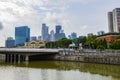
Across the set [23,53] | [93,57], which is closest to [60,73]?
[93,57]

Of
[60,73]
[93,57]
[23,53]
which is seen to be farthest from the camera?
[23,53]

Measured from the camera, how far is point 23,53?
6581 centimetres

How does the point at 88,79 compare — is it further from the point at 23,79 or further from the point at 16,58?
→ the point at 16,58

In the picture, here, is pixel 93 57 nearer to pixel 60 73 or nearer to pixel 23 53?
pixel 60 73

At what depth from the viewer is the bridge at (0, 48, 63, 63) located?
2483 inches

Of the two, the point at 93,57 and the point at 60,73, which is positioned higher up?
the point at 93,57

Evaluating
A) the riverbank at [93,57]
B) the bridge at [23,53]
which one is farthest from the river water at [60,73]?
the bridge at [23,53]

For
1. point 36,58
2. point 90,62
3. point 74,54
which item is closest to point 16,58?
point 36,58

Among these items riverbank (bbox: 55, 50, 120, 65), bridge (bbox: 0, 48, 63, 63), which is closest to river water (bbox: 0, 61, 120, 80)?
riverbank (bbox: 55, 50, 120, 65)

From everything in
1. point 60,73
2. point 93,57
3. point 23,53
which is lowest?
point 60,73

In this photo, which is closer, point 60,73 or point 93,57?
point 60,73

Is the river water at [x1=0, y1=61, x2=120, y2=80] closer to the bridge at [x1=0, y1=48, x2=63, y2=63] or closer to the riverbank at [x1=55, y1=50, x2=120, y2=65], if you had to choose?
the riverbank at [x1=55, y1=50, x2=120, y2=65]

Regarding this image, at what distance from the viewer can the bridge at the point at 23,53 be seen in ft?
207

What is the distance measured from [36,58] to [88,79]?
1770 inches
